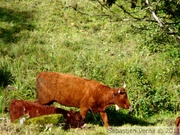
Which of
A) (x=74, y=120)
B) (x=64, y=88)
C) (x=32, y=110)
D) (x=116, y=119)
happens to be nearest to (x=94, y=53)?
(x=116, y=119)

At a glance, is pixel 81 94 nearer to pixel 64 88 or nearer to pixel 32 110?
pixel 64 88

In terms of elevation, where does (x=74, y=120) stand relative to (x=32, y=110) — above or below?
below

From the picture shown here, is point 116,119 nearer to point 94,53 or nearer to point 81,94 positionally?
point 81,94

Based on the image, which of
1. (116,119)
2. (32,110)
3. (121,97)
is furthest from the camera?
(116,119)

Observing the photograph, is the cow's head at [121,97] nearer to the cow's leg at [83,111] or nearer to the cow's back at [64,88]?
the cow's back at [64,88]

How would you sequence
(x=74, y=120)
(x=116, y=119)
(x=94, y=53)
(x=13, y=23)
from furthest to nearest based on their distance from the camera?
(x=13, y=23) < (x=94, y=53) < (x=116, y=119) < (x=74, y=120)

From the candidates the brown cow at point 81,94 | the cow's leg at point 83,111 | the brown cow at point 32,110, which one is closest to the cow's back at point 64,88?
the brown cow at point 81,94

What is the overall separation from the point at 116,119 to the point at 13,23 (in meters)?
5.43

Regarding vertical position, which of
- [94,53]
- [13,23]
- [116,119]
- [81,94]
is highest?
[81,94]

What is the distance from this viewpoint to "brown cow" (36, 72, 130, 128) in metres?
8.77

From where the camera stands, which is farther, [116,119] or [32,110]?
[116,119]

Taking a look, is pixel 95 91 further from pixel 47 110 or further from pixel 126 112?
pixel 126 112

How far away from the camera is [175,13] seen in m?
9.09

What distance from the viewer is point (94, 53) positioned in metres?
12.6
